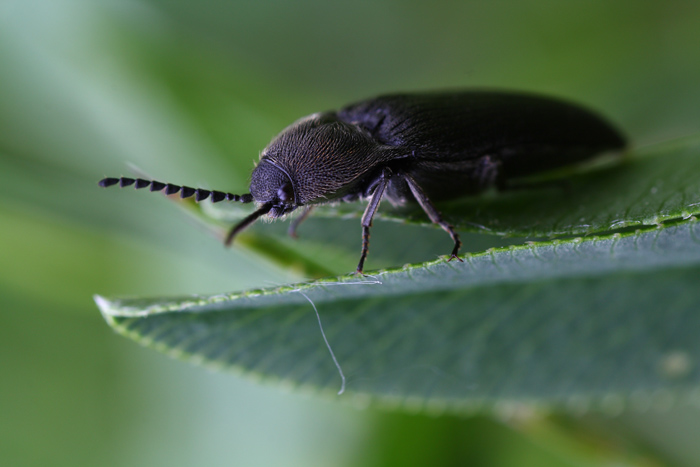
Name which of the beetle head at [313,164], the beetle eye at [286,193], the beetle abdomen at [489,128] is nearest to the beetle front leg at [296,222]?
the beetle head at [313,164]

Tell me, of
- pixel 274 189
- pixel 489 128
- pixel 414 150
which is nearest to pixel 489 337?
pixel 414 150

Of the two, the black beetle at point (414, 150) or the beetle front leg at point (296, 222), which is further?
the beetle front leg at point (296, 222)

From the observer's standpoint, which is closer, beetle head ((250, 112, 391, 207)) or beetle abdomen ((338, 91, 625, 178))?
beetle head ((250, 112, 391, 207))

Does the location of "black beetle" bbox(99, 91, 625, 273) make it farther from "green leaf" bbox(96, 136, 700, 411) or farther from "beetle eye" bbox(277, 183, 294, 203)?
"green leaf" bbox(96, 136, 700, 411)

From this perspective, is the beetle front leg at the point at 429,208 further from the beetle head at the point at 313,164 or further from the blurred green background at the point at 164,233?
the blurred green background at the point at 164,233

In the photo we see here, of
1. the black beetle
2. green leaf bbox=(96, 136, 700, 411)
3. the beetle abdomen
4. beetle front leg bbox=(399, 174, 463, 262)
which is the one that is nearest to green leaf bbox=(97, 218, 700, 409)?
green leaf bbox=(96, 136, 700, 411)

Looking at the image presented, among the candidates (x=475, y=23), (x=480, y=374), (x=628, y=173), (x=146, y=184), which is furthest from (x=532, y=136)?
(x=475, y=23)

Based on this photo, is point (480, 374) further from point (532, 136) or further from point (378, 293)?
point (532, 136)
